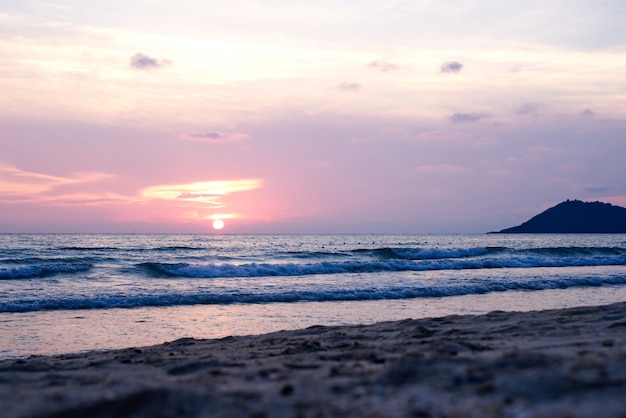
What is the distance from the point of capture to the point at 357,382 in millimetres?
4598

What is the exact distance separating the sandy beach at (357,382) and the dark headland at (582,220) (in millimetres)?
157170

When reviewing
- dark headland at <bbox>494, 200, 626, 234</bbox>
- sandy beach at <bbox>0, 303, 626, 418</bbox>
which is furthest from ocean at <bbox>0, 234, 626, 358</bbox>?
dark headland at <bbox>494, 200, 626, 234</bbox>

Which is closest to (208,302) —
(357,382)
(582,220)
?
(357,382)

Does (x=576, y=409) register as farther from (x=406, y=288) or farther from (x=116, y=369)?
(x=406, y=288)

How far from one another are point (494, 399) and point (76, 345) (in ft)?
30.3

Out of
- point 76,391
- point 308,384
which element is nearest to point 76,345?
point 76,391

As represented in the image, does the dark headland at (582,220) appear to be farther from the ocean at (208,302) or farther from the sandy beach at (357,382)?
the sandy beach at (357,382)

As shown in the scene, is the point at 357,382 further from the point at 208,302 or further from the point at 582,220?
the point at 582,220

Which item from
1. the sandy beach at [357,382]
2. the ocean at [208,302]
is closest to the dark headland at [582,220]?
the ocean at [208,302]

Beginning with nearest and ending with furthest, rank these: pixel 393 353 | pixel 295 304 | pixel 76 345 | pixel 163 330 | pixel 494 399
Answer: pixel 494 399
pixel 393 353
pixel 76 345
pixel 163 330
pixel 295 304

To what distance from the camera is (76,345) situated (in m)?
11.1

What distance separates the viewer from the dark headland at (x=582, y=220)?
500 feet

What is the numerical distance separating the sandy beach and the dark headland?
15717 cm

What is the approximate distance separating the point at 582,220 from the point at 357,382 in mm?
163348
